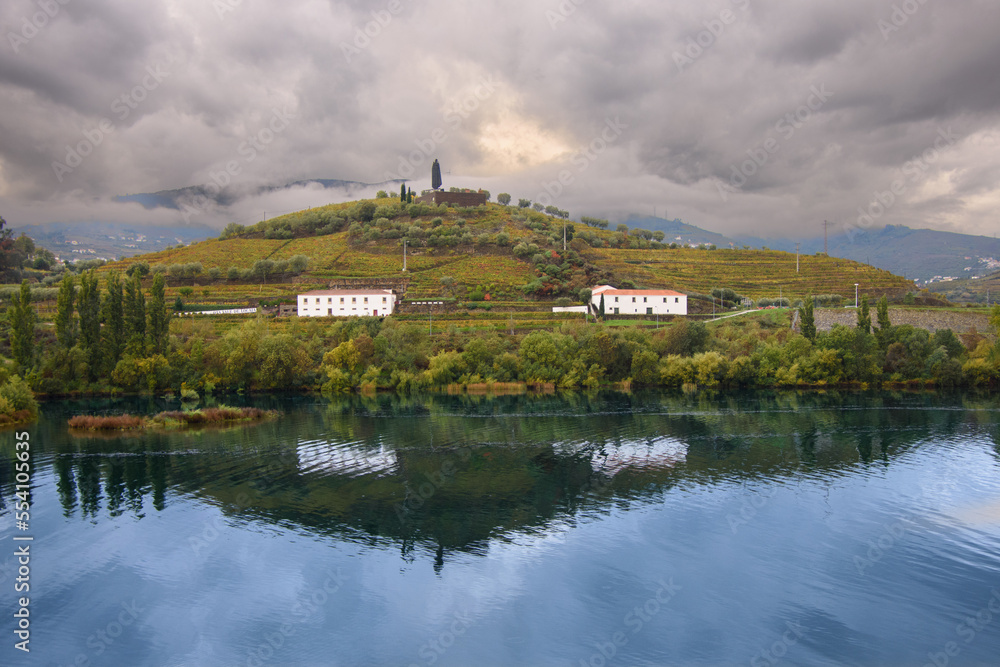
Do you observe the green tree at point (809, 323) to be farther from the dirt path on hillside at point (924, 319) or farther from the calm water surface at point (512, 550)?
the calm water surface at point (512, 550)

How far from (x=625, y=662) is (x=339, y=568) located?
27.6 ft

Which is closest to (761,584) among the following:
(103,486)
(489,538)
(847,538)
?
(847,538)

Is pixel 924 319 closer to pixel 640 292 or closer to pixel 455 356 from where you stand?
pixel 640 292

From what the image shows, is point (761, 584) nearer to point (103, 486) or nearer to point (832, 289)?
point (103, 486)

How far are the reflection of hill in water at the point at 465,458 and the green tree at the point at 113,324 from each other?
384 inches

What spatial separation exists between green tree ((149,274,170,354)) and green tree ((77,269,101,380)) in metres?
3.67

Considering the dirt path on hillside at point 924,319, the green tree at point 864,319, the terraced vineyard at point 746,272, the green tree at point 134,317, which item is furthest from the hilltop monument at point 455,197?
the green tree at point 864,319

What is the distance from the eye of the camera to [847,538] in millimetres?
20688

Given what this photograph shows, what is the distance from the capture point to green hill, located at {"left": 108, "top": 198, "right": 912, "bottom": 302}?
84.5 metres

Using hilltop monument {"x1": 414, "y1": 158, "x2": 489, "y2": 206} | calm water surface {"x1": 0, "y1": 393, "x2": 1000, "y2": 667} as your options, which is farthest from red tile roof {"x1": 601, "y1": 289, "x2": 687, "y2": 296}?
hilltop monument {"x1": 414, "y1": 158, "x2": 489, "y2": 206}

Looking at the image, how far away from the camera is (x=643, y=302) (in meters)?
75.7

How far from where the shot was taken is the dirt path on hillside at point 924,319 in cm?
6388

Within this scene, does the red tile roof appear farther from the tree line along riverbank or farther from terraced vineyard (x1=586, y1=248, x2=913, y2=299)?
the tree line along riverbank

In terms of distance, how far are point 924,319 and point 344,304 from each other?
5968 centimetres
